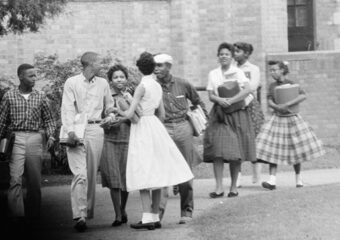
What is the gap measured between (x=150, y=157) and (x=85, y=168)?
99cm

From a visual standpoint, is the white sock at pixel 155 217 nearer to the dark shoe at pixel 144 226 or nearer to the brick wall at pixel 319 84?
the dark shoe at pixel 144 226

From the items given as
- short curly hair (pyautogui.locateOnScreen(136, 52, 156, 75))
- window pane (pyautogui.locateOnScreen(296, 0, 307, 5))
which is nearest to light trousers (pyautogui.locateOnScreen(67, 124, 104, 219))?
short curly hair (pyautogui.locateOnScreen(136, 52, 156, 75))

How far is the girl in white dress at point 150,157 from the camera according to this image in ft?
31.4

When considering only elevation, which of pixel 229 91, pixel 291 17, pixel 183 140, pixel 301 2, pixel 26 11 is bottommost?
pixel 183 140

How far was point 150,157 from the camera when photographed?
9.61m

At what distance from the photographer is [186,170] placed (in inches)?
383

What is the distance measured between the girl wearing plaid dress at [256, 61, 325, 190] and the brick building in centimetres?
796

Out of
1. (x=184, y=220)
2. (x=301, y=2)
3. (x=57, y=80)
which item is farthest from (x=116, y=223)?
(x=301, y=2)

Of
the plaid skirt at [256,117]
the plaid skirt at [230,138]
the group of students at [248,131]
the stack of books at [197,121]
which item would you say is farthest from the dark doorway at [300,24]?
the stack of books at [197,121]

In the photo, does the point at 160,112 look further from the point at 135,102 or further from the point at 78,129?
the point at 78,129

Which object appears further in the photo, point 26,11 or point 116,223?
point 26,11

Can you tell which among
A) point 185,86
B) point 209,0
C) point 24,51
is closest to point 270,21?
point 209,0

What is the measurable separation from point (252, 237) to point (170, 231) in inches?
42.7

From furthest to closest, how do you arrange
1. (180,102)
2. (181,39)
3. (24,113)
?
(181,39), (180,102), (24,113)
